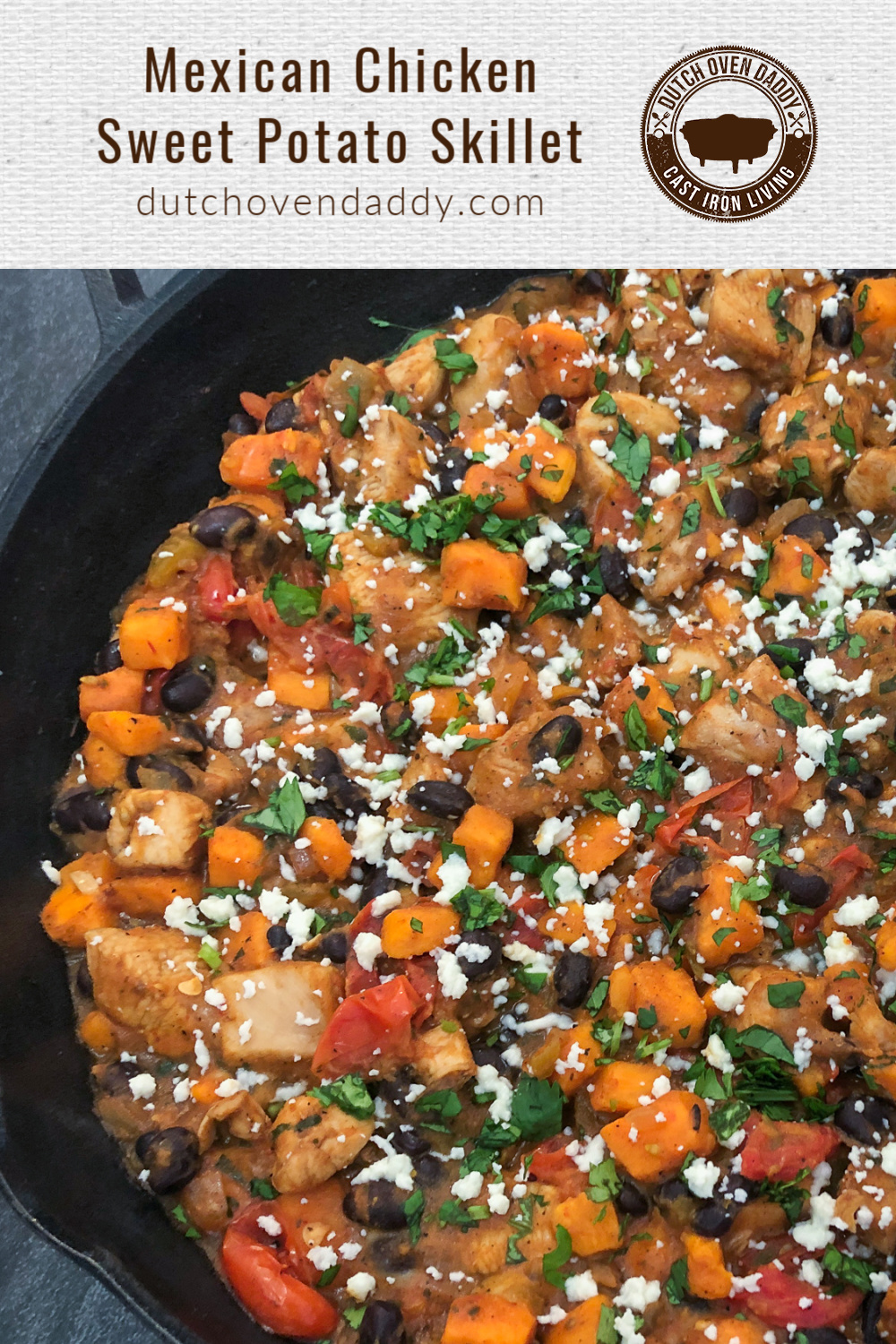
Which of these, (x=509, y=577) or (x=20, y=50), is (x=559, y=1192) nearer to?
(x=509, y=577)

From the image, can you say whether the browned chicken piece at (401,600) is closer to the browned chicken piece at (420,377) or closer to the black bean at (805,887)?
the browned chicken piece at (420,377)

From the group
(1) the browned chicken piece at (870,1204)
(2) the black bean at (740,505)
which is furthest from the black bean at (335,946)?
(2) the black bean at (740,505)

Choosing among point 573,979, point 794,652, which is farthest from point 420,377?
point 573,979

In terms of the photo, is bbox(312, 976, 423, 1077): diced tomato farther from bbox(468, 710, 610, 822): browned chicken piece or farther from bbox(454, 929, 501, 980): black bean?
bbox(468, 710, 610, 822): browned chicken piece

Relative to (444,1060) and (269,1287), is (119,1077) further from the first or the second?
(444,1060)

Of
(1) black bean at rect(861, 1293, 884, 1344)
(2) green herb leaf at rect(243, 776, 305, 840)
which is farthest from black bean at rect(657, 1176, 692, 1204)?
(2) green herb leaf at rect(243, 776, 305, 840)
